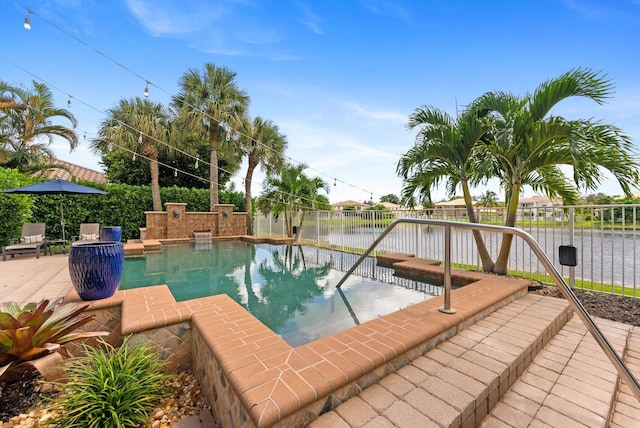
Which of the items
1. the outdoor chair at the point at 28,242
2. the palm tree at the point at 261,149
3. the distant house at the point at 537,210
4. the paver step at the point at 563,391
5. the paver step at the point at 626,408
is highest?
the palm tree at the point at 261,149

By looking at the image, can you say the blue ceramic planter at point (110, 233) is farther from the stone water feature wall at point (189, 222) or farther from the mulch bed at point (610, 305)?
the mulch bed at point (610, 305)

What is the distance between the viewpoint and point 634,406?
217cm

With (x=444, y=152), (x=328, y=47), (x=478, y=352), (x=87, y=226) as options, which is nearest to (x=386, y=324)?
(x=478, y=352)

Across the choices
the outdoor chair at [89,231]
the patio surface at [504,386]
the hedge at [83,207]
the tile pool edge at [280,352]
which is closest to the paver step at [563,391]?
the patio surface at [504,386]

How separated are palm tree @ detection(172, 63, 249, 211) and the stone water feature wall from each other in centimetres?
80

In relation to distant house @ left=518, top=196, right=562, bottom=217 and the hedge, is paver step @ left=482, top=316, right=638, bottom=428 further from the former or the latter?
the hedge

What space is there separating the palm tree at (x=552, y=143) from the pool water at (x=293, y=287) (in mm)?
2576

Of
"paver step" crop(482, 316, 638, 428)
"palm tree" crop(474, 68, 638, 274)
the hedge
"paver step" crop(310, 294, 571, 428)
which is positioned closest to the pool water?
"paver step" crop(310, 294, 571, 428)

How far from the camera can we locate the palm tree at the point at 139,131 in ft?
47.5

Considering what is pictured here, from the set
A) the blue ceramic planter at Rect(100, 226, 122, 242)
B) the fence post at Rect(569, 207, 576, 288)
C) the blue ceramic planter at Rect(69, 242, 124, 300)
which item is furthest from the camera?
the blue ceramic planter at Rect(100, 226, 122, 242)

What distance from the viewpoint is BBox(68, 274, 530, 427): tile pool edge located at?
1.64 meters

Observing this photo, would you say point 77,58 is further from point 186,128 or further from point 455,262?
point 455,262

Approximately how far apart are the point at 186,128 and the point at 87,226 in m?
7.43

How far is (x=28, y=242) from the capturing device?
8.41 meters
